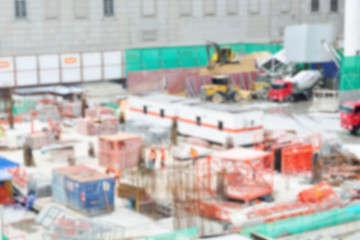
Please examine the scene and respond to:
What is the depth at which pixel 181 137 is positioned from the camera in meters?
38.4

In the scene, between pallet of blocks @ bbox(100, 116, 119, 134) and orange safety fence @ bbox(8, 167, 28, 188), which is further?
pallet of blocks @ bbox(100, 116, 119, 134)

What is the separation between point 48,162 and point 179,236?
15143mm

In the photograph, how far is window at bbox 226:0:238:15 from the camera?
71.2 metres

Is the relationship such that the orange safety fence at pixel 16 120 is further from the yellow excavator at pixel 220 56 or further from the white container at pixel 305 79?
the white container at pixel 305 79

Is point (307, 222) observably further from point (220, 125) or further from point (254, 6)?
point (254, 6)

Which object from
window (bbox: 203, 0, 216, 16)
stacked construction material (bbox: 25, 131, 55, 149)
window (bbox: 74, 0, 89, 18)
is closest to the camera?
stacked construction material (bbox: 25, 131, 55, 149)

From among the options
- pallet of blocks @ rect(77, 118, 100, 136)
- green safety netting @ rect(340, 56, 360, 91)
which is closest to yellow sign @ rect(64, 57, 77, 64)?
pallet of blocks @ rect(77, 118, 100, 136)

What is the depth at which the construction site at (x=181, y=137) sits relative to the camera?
2406 centimetres

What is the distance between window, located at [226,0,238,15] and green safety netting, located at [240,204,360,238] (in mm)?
49581

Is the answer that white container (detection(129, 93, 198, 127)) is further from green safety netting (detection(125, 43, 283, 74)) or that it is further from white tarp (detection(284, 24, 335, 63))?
white tarp (detection(284, 24, 335, 63))

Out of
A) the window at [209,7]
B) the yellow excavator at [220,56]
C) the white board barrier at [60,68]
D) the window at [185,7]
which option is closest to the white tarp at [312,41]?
the yellow excavator at [220,56]

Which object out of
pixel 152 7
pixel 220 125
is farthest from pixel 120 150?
pixel 152 7

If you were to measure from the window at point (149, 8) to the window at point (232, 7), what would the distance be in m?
8.51

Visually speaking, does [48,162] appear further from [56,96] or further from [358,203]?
[56,96]
